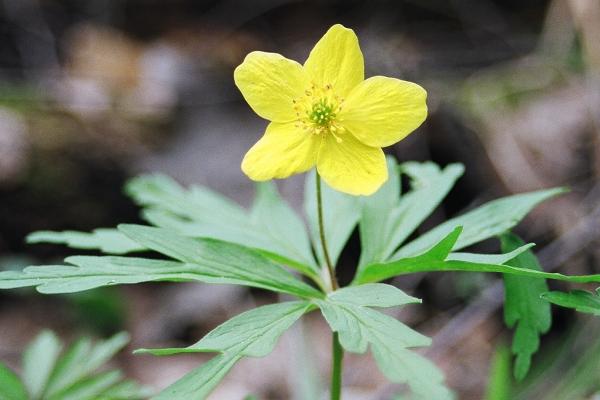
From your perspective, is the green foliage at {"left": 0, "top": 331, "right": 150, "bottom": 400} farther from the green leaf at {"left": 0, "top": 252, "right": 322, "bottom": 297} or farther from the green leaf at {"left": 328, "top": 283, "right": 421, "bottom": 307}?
the green leaf at {"left": 328, "top": 283, "right": 421, "bottom": 307}

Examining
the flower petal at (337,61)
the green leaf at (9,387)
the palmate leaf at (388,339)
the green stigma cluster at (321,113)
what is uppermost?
the flower petal at (337,61)

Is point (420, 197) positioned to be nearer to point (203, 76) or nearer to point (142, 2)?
point (203, 76)

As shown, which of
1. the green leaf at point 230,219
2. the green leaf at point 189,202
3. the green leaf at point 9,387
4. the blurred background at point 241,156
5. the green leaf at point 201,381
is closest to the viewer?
the green leaf at point 201,381

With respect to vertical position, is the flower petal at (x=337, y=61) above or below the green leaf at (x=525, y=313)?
above

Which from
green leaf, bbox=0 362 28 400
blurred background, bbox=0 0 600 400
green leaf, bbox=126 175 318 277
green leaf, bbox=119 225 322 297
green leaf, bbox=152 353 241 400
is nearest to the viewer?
green leaf, bbox=152 353 241 400

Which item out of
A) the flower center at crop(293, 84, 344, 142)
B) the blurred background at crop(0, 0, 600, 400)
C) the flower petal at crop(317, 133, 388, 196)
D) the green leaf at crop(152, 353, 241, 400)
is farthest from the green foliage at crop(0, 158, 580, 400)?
the blurred background at crop(0, 0, 600, 400)

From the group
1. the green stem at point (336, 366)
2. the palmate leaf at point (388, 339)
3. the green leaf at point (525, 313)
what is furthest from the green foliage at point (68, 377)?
the green leaf at point (525, 313)

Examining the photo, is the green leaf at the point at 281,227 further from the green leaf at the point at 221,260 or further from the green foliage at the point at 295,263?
the green leaf at the point at 221,260
